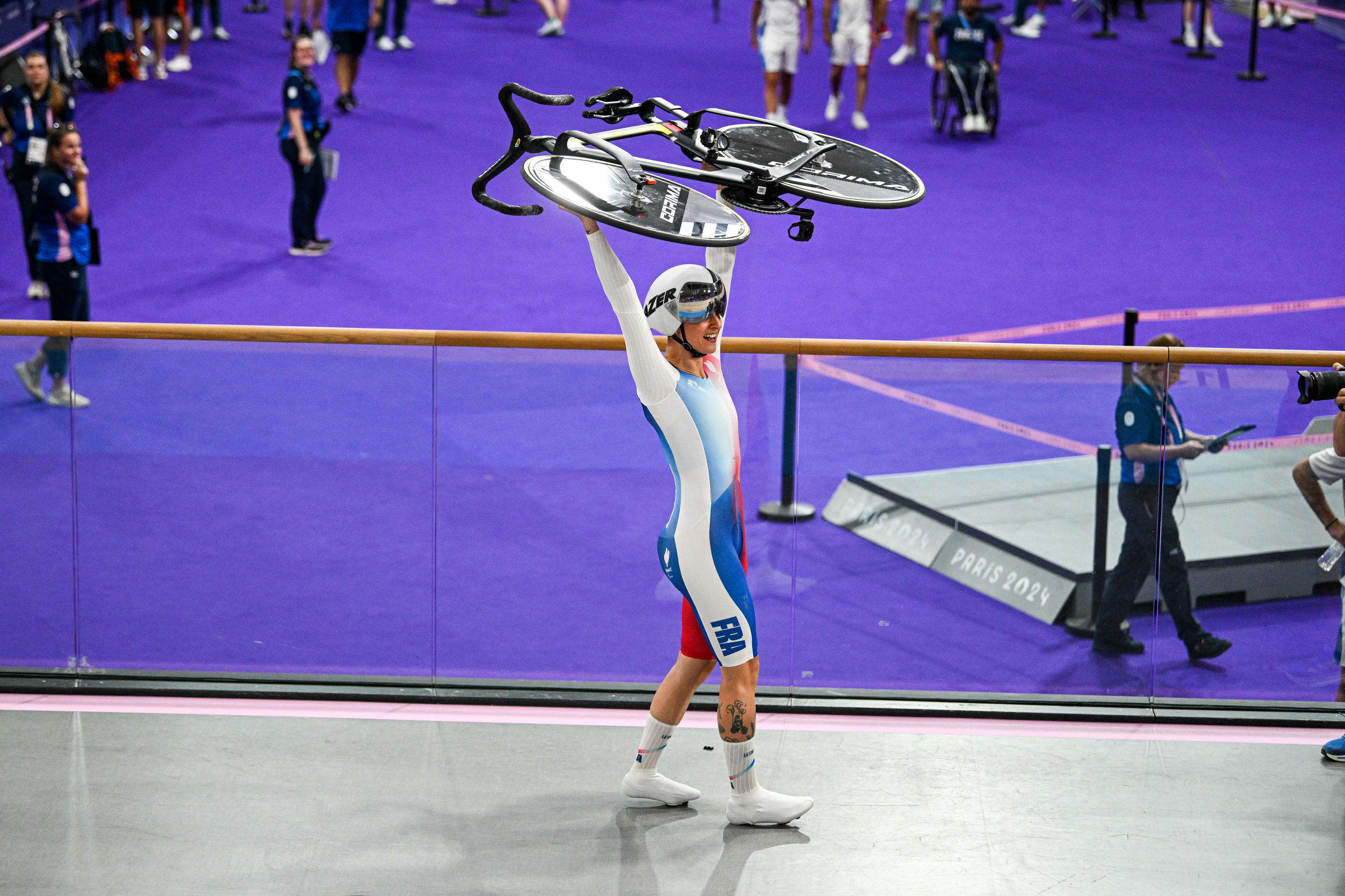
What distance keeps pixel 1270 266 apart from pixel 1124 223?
133cm

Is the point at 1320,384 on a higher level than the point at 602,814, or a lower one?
higher

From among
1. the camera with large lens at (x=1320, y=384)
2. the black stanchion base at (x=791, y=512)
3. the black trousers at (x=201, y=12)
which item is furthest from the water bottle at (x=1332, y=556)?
the black trousers at (x=201, y=12)

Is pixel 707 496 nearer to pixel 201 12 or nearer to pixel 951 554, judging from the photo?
pixel 951 554

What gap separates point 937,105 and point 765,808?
36.2 feet

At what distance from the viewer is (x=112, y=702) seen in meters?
5.16

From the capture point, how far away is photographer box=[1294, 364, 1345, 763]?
5.10 metres

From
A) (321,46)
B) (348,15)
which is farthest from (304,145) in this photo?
(321,46)

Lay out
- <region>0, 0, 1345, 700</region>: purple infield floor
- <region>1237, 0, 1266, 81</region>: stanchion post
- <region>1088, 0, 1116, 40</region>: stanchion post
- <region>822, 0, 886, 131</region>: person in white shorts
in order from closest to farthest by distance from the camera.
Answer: <region>0, 0, 1345, 700</region>: purple infield floor, <region>822, 0, 886, 131</region>: person in white shorts, <region>1237, 0, 1266, 81</region>: stanchion post, <region>1088, 0, 1116, 40</region>: stanchion post

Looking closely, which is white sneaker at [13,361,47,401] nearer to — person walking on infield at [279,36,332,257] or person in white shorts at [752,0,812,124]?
person walking on infield at [279,36,332,257]

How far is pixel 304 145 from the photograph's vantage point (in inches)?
421

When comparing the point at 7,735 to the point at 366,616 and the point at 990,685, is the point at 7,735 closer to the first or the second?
the point at 366,616

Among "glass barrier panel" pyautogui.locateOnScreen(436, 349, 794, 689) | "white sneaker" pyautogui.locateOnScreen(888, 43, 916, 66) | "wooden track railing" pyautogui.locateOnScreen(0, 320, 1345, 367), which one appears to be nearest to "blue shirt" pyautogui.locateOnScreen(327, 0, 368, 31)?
"white sneaker" pyautogui.locateOnScreen(888, 43, 916, 66)

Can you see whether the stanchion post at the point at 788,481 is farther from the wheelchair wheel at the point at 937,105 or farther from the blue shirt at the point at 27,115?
the wheelchair wheel at the point at 937,105

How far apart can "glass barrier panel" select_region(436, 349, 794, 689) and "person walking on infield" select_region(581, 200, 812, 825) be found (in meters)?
0.95
